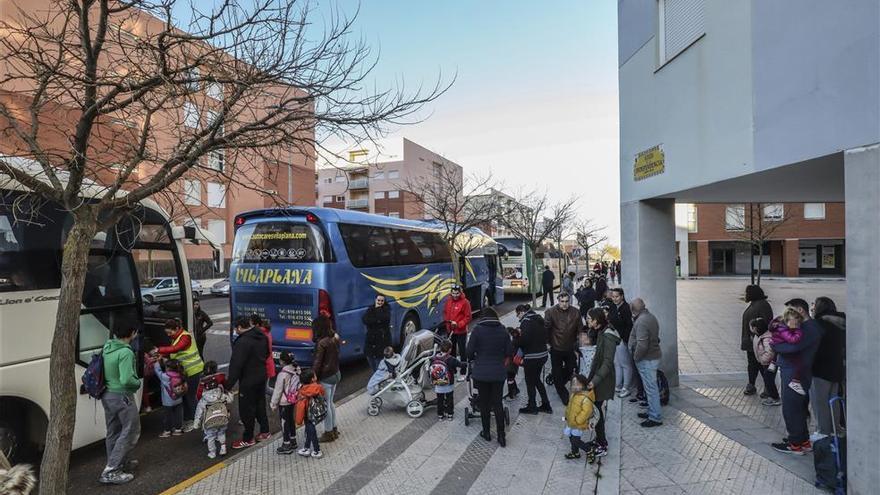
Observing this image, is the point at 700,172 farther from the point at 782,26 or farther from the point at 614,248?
the point at 614,248

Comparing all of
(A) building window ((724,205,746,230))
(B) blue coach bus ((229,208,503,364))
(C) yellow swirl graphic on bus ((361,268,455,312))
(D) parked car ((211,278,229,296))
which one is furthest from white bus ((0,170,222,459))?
(A) building window ((724,205,746,230))

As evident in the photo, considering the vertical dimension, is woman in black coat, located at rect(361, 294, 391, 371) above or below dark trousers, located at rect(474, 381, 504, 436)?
above

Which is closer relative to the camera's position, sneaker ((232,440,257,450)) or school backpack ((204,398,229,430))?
school backpack ((204,398,229,430))

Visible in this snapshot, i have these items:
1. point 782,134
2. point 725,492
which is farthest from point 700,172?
point 725,492

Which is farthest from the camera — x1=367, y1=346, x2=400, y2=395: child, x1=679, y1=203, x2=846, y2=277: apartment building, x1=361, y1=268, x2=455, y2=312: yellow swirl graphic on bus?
x1=679, y1=203, x2=846, y2=277: apartment building

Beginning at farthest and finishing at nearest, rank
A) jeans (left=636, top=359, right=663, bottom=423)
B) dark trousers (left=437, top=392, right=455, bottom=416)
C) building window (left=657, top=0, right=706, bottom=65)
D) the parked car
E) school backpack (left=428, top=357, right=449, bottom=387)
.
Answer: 1. the parked car
2. dark trousers (left=437, top=392, right=455, bottom=416)
3. school backpack (left=428, top=357, right=449, bottom=387)
4. building window (left=657, top=0, right=706, bottom=65)
5. jeans (left=636, top=359, right=663, bottom=423)

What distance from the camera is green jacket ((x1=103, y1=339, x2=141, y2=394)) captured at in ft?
15.2

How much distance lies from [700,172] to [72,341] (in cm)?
675

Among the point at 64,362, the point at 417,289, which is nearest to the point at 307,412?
the point at 64,362

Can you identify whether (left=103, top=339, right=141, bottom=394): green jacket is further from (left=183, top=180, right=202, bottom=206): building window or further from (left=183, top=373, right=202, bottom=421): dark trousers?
(left=183, top=180, right=202, bottom=206): building window

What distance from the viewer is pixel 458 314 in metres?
8.94

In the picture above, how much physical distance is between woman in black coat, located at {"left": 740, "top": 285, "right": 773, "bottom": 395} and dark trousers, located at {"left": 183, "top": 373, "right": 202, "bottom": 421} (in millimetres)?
7610

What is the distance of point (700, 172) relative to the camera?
5.90 meters

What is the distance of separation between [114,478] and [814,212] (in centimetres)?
4315
